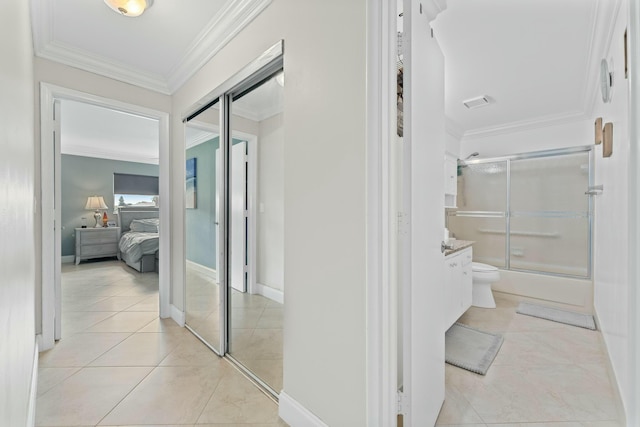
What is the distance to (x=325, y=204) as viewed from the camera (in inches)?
50.4

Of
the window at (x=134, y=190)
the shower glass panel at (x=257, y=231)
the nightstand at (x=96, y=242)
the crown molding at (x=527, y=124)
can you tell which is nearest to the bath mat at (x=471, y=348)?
the shower glass panel at (x=257, y=231)

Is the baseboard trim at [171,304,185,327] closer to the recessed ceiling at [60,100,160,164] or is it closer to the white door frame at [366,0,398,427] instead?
the white door frame at [366,0,398,427]

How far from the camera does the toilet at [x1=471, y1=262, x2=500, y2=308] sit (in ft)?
10.3

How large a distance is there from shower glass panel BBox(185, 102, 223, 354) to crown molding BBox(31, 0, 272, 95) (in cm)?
43

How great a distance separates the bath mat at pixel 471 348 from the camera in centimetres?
199

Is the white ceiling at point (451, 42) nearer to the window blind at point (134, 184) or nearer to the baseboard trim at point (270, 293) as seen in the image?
the baseboard trim at point (270, 293)

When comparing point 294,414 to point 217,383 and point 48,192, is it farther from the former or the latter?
point 48,192

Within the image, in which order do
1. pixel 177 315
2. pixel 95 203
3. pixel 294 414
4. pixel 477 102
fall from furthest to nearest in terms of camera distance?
pixel 95 203
pixel 477 102
pixel 177 315
pixel 294 414

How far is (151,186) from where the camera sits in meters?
7.15

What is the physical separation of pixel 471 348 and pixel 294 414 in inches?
62.9

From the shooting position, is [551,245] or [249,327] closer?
[249,327]

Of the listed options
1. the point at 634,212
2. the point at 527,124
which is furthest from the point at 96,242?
the point at 527,124

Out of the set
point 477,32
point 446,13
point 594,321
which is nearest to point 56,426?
point 446,13

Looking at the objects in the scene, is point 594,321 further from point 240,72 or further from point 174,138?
point 174,138
